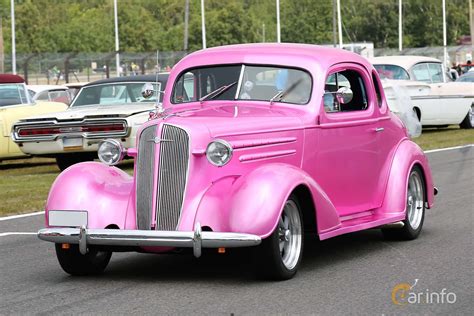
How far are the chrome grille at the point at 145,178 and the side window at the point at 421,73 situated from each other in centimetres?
1955

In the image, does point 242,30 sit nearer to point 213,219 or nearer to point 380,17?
point 380,17

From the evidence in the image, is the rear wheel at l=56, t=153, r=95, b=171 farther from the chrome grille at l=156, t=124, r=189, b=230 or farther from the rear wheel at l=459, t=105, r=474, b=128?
the rear wheel at l=459, t=105, r=474, b=128

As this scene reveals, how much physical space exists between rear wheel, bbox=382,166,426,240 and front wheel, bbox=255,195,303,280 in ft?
6.78

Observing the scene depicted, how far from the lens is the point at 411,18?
11562cm

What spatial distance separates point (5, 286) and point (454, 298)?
3.26 m

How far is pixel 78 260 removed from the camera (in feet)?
28.7

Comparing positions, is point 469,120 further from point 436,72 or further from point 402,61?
point 402,61

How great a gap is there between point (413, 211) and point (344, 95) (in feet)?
5.61

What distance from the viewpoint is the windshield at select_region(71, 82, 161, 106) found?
19.9 metres

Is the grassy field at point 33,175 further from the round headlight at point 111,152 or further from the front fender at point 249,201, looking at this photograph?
the front fender at point 249,201

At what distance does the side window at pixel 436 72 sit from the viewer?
27.8 metres

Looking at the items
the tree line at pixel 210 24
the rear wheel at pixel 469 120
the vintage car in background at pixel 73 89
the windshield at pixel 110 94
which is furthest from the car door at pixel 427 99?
the tree line at pixel 210 24

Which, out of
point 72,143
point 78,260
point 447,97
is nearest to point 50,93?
point 447,97

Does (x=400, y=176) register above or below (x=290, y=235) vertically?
above
